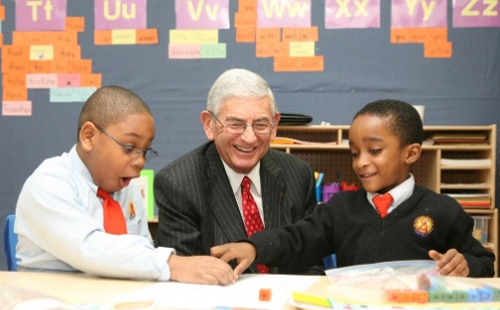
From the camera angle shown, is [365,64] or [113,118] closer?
[113,118]

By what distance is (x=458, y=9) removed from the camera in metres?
4.10

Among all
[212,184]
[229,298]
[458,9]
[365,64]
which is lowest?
[229,298]

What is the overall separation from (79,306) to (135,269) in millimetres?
290

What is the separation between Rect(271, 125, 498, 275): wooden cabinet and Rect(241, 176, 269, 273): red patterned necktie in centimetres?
177

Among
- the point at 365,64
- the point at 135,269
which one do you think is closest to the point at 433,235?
the point at 135,269

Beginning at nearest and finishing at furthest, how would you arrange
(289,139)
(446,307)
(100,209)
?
Answer: (446,307) < (100,209) < (289,139)

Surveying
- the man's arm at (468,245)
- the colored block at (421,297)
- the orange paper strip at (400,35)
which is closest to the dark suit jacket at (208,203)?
the man's arm at (468,245)

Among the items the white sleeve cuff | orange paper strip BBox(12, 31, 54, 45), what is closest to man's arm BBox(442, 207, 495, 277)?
the white sleeve cuff

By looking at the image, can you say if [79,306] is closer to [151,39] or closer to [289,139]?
[289,139]

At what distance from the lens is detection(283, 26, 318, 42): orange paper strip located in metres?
4.18

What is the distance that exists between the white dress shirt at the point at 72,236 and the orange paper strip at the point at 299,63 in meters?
2.76

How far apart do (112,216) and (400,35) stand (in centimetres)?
316

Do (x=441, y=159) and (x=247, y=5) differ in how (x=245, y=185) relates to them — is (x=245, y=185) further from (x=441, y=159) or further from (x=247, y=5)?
(x=247, y=5)

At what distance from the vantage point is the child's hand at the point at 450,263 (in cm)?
130
